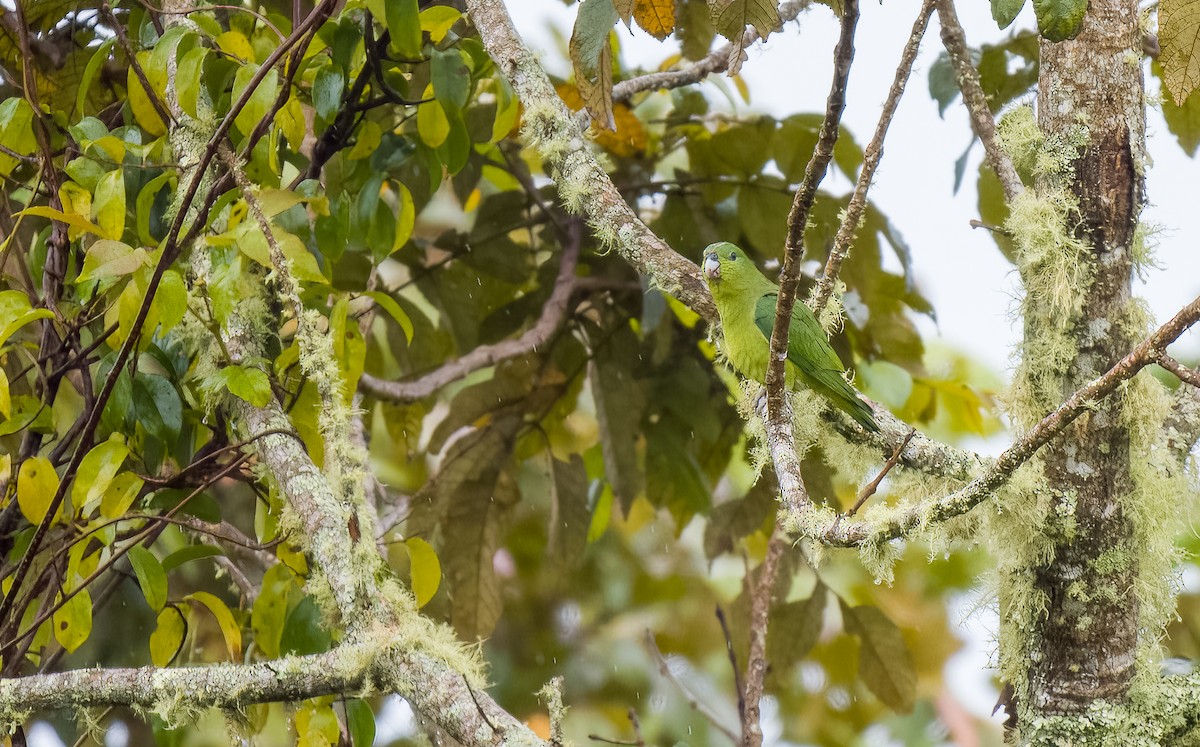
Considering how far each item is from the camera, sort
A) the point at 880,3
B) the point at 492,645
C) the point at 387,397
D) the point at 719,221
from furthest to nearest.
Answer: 1. the point at 492,645
2. the point at 719,221
3. the point at 387,397
4. the point at 880,3

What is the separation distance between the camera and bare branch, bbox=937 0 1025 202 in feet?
5.08

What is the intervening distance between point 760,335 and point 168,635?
3.69ft

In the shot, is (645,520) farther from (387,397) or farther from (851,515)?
(851,515)

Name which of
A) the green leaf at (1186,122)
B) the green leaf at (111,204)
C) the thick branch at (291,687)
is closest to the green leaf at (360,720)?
the thick branch at (291,687)

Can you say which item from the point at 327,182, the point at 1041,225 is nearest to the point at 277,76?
the point at 327,182

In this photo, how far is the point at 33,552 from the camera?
1301 mm

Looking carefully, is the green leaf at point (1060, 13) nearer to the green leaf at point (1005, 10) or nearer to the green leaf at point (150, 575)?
the green leaf at point (1005, 10)

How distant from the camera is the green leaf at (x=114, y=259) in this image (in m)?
1.25

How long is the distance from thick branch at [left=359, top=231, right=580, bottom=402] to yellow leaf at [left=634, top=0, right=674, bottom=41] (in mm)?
975

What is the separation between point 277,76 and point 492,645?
2442 millimetres

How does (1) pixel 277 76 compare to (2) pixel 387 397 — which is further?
(2) pixel 387 397

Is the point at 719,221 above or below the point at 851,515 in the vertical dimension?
above

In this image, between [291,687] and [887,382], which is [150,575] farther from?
[887,382]

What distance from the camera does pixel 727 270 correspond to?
1856 mm
